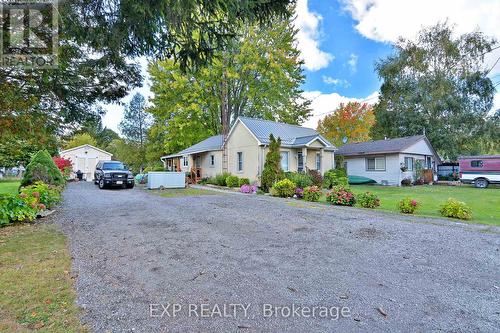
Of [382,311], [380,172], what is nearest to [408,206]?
[382,311]

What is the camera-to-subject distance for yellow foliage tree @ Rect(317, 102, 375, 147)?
38.3 meters

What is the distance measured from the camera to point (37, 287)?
3354mm

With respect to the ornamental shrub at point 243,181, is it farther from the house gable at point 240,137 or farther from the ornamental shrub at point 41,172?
the ornamental shrub at point 41,172

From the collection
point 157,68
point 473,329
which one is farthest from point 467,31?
point 473,329

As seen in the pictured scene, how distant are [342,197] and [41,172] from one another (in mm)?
13326

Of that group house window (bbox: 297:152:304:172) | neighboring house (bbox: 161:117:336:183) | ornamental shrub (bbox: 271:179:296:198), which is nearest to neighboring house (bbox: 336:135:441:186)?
neighboring house (bbox: 161:117:336:183)

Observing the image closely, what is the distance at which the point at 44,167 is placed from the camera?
493 inches

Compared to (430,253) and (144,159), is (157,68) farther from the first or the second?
(430,253)

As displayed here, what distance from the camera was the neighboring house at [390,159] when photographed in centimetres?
2148

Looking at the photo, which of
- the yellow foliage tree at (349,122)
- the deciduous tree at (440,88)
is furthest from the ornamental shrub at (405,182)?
the yellow foliage tree at (349,122)

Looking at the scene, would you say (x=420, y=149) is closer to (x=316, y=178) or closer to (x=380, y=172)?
(x=380, y=172)

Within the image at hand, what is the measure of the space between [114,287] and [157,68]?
28097 mm

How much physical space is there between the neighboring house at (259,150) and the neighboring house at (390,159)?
449 centimetres

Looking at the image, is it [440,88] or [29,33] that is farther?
[440,88]
